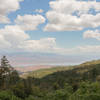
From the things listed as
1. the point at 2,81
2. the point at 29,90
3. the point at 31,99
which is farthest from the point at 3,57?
the point at 31,99

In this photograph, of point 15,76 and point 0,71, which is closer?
point 0,71

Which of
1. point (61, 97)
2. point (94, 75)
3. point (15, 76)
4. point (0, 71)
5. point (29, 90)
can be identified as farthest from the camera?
point (94, 75)

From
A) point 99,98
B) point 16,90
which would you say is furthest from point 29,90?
point 99,98

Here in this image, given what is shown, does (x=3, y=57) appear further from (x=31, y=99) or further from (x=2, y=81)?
(x=31, y=99)

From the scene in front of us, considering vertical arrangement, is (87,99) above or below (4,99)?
above

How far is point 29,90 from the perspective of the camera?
166ft

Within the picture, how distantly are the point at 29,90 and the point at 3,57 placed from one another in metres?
32.3

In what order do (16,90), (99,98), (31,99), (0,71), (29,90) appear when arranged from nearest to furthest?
(99,98) → (31,99) → (16,90) → (29,90) → (0,71)

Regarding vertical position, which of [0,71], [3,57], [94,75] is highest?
[3,57]

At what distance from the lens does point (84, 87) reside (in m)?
11.8

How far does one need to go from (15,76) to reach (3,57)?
2109 cm

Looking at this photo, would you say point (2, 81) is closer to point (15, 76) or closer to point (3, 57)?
point (3, 57)

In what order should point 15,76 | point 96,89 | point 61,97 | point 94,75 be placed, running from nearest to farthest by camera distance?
point 96,89
point 61,97
point 15,76
point 94,75

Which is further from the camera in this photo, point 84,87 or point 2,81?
point 2,81
